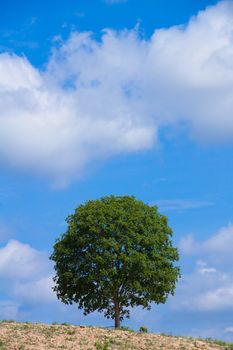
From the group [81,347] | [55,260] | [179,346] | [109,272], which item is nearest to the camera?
[81,347]

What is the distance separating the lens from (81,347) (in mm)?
36125

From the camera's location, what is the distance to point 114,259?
1797 inches

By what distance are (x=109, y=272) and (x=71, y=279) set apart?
3895 millimetres

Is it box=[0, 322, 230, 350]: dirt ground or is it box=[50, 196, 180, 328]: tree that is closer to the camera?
box=[0, 322, 230, 350]: dirt ground

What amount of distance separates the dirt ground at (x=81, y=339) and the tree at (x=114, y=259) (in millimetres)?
5726

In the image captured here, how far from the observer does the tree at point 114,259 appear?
4575 cm

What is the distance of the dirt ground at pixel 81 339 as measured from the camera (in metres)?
36.3

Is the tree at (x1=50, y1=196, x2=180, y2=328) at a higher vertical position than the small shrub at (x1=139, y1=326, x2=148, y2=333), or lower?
higher

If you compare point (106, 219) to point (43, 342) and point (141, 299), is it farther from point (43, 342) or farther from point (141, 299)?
point (43, 342)

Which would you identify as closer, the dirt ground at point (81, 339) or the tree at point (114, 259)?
the dirt ground at point (81, 339)

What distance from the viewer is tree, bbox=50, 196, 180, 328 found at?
150 ft

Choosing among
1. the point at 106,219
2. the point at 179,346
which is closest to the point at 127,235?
the point at 106,219

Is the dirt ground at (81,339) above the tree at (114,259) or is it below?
below

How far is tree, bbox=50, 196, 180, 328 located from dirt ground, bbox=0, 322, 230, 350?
18.8ft
